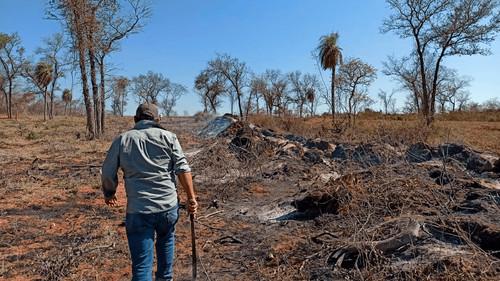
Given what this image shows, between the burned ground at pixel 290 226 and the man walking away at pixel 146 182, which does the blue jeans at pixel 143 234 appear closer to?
the man walking away at pixel 146 182

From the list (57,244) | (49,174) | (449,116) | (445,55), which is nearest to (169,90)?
(449,116)

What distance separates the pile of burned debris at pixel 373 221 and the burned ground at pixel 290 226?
15mm

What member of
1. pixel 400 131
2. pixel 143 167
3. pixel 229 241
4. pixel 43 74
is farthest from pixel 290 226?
pixel 43 74

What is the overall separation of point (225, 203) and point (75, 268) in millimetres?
3238

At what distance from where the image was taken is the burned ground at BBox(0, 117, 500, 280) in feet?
10.8

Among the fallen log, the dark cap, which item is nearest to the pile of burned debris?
the fallen log

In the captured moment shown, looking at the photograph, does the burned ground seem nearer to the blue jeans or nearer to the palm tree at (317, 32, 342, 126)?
the blue jeans

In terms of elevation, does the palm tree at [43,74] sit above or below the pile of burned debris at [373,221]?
above

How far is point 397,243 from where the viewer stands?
11.1ft

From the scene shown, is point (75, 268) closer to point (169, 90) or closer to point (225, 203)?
point (225, 203)

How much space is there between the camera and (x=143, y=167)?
2602mm

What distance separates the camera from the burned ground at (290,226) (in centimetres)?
330

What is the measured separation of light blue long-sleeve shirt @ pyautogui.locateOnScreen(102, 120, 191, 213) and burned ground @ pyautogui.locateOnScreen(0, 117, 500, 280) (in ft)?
4.45

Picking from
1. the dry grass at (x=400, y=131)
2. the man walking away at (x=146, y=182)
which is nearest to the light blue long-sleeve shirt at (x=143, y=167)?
the man walking away at (x=146, y=182)
